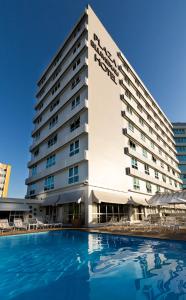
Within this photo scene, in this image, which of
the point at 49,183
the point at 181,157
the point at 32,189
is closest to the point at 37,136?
the point at 32,189

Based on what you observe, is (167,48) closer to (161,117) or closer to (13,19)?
(13,19)

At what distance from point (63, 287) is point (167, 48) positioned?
26.9 meters

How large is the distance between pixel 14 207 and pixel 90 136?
546 inches

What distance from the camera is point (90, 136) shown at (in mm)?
22422

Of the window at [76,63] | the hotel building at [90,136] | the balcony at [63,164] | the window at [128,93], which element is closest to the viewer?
the balcony at [63,164]

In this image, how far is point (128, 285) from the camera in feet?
17.3

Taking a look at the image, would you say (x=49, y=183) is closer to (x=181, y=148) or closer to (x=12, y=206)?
(x=12, y=206)

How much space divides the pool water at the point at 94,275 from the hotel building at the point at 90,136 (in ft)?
37.5

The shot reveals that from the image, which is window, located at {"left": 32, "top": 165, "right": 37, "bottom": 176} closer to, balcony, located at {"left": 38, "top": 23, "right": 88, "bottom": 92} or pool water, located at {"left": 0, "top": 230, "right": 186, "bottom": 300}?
balcony, located at {"left": 38, "top": 23, "right": 88, "bottom": 92}

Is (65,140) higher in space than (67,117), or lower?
lower

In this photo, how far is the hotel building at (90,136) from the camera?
22312mm

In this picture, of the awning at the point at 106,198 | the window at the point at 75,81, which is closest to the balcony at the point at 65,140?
the awning at the point at 106,198

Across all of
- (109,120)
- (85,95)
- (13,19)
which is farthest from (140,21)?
(13,19)

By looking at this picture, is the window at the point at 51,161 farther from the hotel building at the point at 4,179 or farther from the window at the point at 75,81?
the hotel building at the point at 4,179
